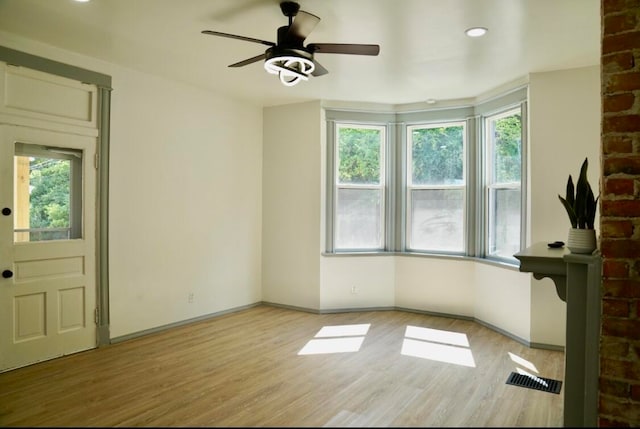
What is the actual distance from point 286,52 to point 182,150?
8.10ft

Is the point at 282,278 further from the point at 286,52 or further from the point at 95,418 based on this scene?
the point at 95,418

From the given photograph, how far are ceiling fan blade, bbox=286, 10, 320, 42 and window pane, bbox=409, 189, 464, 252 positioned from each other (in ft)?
10.8

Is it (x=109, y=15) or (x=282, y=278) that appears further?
(x=282, y=278)

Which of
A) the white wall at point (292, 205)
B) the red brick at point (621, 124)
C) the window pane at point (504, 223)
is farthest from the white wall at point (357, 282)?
the red brick at point (621, 124)

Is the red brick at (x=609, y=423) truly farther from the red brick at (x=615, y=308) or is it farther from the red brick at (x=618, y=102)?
the red brick at (x=618, y=102)

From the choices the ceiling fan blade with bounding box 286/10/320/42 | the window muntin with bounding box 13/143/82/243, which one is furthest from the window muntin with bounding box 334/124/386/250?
the window muntin with bounding box 13/143/82/243

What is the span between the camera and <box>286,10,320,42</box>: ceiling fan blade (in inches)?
105

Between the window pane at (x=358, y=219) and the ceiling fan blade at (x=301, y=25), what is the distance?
3043 millimetres

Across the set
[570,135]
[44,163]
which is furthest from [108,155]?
[570,135]

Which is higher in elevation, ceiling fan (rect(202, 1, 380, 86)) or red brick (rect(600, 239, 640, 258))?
ceiling fan (rect(202, 1, 380, 86))

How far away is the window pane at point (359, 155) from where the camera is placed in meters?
5.77

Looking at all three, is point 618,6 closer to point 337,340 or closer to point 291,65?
point 291,65

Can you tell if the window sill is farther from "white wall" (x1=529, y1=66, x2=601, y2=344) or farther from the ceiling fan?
the ceiling fan

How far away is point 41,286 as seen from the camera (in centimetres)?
372
